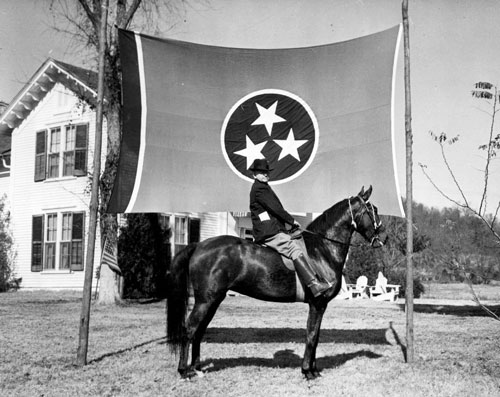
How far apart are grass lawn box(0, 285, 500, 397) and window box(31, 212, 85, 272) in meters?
10.0

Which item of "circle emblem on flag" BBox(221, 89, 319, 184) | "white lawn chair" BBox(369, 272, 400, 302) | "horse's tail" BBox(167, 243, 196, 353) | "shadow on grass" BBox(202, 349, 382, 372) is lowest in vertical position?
"white lawn chair" BBox(369, 272, 400, 302)

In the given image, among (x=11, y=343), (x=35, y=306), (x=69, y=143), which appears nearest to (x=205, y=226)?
(x=69, y=143)

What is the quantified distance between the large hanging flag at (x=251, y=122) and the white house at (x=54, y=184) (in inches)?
620

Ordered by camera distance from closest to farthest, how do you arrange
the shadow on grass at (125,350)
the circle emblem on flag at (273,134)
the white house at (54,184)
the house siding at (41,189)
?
the shadow on grass at (125,350) → the circle emblem on flag at (273,134) → the white house at (54,184) → the house siding at (41,189)

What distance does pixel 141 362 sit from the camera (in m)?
9.87

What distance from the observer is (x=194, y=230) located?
28.8 metres

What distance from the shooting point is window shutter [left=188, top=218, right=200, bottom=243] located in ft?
93.5

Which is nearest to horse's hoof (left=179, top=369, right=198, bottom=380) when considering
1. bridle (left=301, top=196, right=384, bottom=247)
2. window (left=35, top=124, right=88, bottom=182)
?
bridle (left=301, top=196, right=384, bottom=247)

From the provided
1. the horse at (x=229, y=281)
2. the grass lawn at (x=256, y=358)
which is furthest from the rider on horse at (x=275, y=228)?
the grass lawn at (x=256, y=358)

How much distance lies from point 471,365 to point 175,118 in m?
6.42

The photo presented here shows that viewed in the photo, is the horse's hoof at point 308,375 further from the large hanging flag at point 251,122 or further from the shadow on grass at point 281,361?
the large hanging flag at point 251,122

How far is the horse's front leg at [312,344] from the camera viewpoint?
876 centimetres

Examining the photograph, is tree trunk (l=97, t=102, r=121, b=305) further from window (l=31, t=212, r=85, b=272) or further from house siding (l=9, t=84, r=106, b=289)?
window (l=31, t=212, r=85, b=272)

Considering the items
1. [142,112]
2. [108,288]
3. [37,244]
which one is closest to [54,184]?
[37,244]
